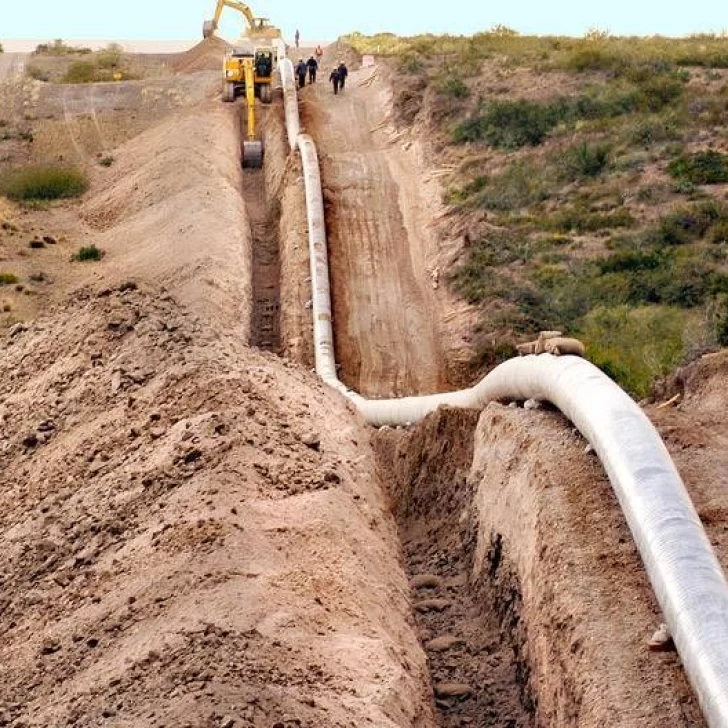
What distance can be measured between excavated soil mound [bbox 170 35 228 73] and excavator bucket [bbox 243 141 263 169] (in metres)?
13.3

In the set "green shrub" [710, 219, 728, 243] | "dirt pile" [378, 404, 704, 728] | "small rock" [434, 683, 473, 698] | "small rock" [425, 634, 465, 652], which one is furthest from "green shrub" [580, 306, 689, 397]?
"small rock" [434, 683, 473, 698]

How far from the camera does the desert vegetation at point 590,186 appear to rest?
30.0 metres

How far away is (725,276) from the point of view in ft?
99.9

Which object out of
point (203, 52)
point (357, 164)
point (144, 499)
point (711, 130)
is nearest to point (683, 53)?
point (711, 130)

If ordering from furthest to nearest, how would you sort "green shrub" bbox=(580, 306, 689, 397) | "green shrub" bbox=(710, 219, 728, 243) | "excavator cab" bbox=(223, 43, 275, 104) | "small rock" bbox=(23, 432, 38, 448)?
"excavator cab" bbox=(223, 43, 275, 104) → "green shrub" bbox=(710, 219, 728, 243) → "green shrub" bbox=(580, 306, 689, 397) → "small rock" bbox=(23, 432, 38, 448)

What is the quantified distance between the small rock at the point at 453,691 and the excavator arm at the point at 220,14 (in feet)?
134

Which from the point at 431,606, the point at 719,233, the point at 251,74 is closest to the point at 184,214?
the point at 251,74

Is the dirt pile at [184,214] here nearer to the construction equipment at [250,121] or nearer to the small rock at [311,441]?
the construction equipment at [250,121]

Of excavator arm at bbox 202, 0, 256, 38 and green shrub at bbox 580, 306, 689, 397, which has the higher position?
excavator arm at bbox 202, 0, 256, 38

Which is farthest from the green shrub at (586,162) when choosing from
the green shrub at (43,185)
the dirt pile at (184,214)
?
the green shrub at (43,185)

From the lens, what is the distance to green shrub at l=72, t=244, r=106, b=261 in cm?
3722

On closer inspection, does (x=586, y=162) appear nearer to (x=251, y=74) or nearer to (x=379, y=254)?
(x=379, y=254)

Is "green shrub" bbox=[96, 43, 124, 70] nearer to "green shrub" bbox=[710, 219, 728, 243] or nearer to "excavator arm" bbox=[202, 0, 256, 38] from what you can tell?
"excavator arm" bbox=[202, 0, 256, 38]

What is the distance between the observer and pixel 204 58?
59.0 meters
